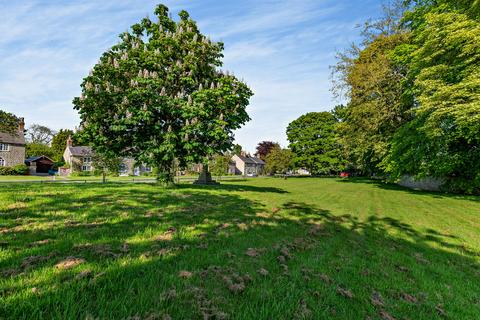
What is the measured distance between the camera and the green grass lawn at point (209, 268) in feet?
8.61

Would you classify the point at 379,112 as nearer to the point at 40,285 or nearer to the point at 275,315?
the point at 275,315

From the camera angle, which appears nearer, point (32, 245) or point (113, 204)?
point (32, 245)

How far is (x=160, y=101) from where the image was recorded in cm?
1464

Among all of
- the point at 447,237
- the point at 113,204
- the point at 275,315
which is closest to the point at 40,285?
the point at 275,315

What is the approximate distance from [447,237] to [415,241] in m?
1.81

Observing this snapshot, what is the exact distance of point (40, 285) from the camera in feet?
8.80

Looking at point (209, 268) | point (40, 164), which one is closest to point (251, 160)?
point (40, 164)

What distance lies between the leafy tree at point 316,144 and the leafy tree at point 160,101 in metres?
47.5

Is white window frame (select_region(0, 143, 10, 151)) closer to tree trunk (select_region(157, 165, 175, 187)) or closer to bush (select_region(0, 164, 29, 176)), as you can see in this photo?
bush (select_region(0, 164, 29, 176))

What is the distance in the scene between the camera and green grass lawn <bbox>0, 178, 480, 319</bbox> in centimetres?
262

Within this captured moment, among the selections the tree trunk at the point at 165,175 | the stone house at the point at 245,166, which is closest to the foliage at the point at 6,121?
the tree trunk at the point at 165,175

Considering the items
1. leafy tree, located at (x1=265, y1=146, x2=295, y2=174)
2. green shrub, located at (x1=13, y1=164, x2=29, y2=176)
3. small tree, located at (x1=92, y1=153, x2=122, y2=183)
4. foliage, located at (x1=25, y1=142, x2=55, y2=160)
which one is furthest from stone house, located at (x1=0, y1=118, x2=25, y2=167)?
leafy tree, located at (x1=265, y1=146, x2=295, y2=174)

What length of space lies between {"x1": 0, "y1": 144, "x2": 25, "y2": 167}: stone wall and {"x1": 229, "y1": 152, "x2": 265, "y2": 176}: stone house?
60.7 m

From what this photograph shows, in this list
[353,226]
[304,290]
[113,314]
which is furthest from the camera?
[353,226]
